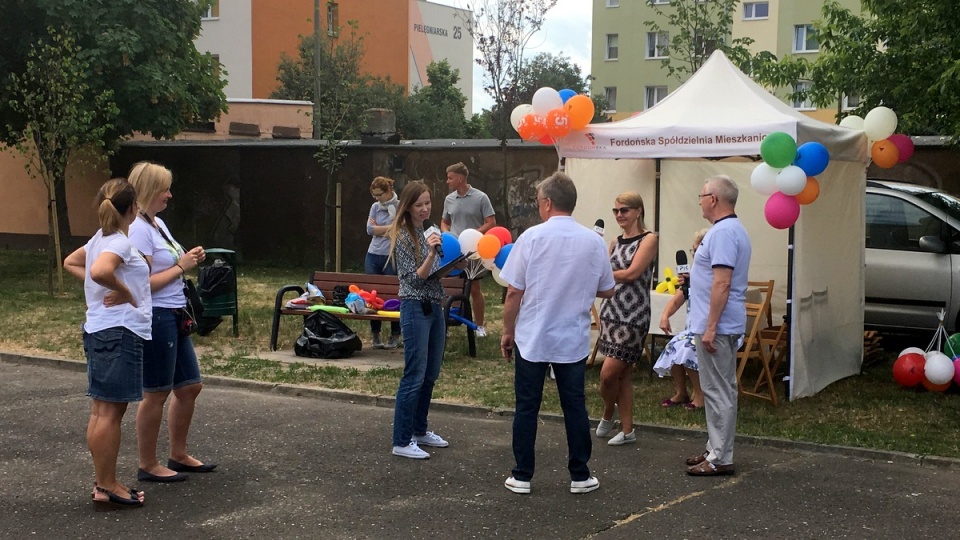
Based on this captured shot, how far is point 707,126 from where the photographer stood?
A: 27.6ft

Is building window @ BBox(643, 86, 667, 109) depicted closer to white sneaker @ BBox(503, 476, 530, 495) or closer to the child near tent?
the child near tent

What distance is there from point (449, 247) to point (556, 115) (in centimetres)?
242

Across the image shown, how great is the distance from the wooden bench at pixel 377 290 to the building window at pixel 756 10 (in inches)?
1851

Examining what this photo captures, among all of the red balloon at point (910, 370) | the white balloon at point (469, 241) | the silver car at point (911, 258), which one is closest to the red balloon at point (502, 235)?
the white balloon at point (469, 241)

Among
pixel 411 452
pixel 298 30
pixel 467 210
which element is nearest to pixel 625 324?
pixel 411 452

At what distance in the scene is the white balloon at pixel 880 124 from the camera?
357 inches

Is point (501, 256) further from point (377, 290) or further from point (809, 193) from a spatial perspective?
point (377, 290)

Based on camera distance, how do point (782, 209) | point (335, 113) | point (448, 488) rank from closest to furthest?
1. point (448, 488)
2. point (782, 209)
3. point (335, 113)

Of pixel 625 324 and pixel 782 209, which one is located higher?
pixel 782 209

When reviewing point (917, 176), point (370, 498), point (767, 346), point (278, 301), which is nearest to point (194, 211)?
point (278, 301)

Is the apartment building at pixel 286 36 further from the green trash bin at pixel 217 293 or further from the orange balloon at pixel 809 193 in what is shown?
the orange balloon at pixel 809 193

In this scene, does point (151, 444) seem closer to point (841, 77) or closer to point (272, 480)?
point (272, 480)

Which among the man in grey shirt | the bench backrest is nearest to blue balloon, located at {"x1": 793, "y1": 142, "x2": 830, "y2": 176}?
the bench backrest

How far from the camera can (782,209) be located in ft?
25.3
